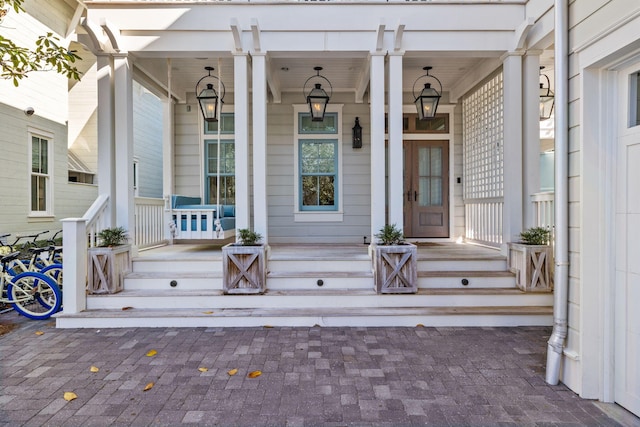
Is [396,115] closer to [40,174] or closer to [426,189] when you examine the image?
[426,189]

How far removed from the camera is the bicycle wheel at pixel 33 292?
3.76 metres

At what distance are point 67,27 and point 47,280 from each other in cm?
625

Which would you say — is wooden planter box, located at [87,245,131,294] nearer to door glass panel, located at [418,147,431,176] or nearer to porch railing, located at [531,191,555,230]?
porch railing, located at [531,191,555,230]

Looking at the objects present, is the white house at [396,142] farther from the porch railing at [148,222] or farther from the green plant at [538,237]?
the green plant at [538,237]

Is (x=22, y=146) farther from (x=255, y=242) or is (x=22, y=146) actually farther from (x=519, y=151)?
(x=519, y=151)

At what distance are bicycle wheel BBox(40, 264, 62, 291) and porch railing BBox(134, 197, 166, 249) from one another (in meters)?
0.88

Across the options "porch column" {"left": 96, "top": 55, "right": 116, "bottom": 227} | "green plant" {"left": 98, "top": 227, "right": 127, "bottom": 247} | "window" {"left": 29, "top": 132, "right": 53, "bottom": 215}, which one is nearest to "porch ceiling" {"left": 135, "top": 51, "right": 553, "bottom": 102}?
"porch column" {"left": 96, "top": 55, "right": 116, "bottom": 227}

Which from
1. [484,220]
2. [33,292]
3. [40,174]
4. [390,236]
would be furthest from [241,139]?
[40,174]

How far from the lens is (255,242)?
158 inches

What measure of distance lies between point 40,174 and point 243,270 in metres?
5.76

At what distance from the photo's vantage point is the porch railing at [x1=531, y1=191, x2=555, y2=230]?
392 cm

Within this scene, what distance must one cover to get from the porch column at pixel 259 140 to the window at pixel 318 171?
2138mm

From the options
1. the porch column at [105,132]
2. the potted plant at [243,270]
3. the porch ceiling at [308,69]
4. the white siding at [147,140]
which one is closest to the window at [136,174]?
the white siding at [147,140]

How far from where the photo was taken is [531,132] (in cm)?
420
